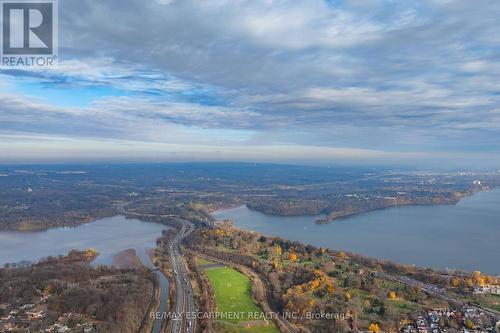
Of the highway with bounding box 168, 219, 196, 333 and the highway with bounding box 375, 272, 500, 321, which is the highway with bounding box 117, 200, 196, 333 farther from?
the highway with bounding box 375, 272, 500, 321

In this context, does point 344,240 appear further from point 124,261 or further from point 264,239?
point 124,261

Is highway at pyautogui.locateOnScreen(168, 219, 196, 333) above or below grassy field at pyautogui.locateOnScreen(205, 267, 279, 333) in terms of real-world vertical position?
below

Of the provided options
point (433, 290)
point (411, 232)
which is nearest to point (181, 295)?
point (433, 290)

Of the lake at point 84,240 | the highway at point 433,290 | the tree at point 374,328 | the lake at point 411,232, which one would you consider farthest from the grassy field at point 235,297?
the lake at point 411,232

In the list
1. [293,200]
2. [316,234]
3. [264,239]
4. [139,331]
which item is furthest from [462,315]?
[293,200]

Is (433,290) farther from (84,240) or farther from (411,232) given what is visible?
(84,240)

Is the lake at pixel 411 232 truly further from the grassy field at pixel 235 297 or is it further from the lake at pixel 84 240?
the grassy field at pixel 235 297

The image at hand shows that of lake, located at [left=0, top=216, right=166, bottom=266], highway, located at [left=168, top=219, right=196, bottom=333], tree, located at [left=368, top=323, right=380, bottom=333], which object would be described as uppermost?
tree, located at [left=368, top=323, right=380, bottom=333]

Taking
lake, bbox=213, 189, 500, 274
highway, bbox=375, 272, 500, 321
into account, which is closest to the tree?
highway, bbox=375, 272, 500, 321
